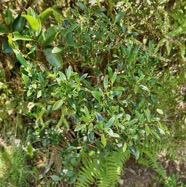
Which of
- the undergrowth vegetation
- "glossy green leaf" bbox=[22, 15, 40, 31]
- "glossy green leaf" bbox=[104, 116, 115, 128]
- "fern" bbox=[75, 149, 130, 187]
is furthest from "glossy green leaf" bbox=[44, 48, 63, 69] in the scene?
"fern" bbox=[75, 149, 130, 187]

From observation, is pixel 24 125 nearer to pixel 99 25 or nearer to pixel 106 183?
pixel 106 183

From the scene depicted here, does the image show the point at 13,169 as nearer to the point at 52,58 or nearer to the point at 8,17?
the point at 52,58

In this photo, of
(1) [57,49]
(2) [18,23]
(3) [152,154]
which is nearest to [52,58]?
(1) [57,49]

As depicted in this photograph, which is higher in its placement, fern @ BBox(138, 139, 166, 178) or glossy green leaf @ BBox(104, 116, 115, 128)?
glossy green leaf @ BBox(104, 116, 115, 128)

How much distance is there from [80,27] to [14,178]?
1210 millimetres

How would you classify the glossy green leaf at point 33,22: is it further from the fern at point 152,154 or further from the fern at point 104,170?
the fern at point 152,154

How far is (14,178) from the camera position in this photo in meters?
2.20

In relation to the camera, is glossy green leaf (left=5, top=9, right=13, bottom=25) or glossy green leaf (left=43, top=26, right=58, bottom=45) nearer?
glossy green leaf (left=43, top=26, right=58, bottom=45)

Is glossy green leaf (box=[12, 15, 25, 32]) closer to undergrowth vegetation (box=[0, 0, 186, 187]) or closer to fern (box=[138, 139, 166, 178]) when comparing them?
undergrowth vegetation (box=[0, 0, 186, 187])

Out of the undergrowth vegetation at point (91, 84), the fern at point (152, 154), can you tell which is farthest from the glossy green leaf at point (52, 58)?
the fern at point (152, 154)

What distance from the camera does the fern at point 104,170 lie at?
214cm

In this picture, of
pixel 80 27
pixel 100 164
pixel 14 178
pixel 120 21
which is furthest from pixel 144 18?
pixel 14 178

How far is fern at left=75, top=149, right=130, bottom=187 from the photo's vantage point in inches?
84.3

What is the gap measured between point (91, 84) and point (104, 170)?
601 millimetres
